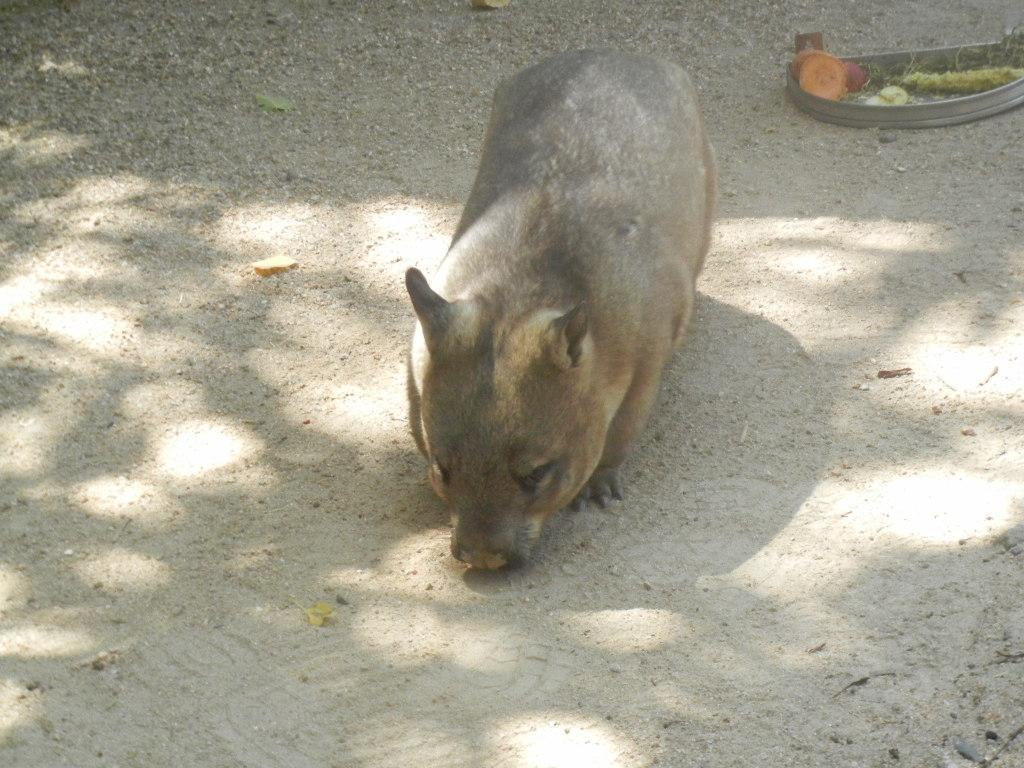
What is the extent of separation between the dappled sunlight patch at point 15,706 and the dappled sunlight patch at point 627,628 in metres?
1.36

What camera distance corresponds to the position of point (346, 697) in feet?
10.8

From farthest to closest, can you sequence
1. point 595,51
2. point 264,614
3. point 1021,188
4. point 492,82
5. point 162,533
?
point 492,82, point 1021,188, point 595,51, point 162,533, point 264,614

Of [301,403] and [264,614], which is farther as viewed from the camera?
[301,403]

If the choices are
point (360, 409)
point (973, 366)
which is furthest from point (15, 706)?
point (973, 366)

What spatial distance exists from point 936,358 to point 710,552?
130cm

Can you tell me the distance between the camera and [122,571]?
12.4 ft

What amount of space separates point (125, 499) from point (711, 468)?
181cm

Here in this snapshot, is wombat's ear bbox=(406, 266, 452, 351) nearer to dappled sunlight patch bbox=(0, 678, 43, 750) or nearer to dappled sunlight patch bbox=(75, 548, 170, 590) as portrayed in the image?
dappled sunlight patch bbox=(75, 548, 170, 590)

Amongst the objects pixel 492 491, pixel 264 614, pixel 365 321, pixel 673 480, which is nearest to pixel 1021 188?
pixel 673 480

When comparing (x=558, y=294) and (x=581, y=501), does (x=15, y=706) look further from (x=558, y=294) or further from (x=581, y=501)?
(x=558, y=294)

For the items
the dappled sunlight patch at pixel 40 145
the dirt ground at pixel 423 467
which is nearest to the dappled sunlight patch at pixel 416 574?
the dirt ground at pixel 423 467

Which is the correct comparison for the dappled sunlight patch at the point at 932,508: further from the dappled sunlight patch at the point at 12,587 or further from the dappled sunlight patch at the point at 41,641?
the dappled sunlight patch at the point at 12,587

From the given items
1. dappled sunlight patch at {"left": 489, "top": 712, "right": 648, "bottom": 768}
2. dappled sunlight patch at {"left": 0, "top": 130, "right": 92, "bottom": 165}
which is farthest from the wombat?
dappled sunlight patch at {"left": 0, "top": 130, "right": 92, "bottom": 165}

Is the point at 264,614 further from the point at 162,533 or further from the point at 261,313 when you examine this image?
the point at 261,313
